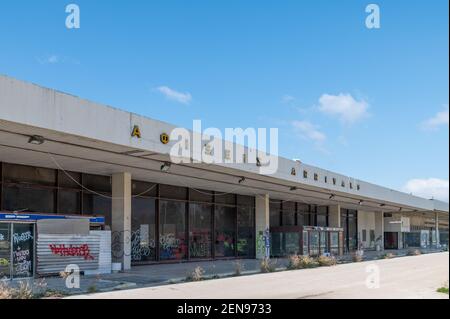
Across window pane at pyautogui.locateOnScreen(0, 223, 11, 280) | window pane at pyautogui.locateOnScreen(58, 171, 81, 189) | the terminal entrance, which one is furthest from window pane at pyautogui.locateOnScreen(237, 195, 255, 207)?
window pane at pyautogui.locateOnScreen(0, 223, 11, 280)

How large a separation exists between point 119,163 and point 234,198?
46.9 ft

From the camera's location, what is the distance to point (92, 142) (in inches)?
712

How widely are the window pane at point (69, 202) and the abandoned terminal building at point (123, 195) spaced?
1.8 inches

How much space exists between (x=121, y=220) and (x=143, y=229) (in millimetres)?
3674

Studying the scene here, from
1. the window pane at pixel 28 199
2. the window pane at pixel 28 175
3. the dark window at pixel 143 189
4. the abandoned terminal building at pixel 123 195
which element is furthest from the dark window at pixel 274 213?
the window pane at pixel 28 199

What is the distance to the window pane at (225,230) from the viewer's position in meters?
34.5

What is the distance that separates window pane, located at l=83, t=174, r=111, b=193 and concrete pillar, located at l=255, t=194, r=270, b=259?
12914 mm

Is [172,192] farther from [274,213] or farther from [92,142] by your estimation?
[92,142]

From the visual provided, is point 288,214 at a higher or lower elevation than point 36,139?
lower

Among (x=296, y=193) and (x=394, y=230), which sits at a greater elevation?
(x=296, y=193)

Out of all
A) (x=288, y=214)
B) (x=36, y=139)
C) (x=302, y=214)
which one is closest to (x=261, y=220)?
(x=288, y=214)

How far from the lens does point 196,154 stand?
21.2 m
